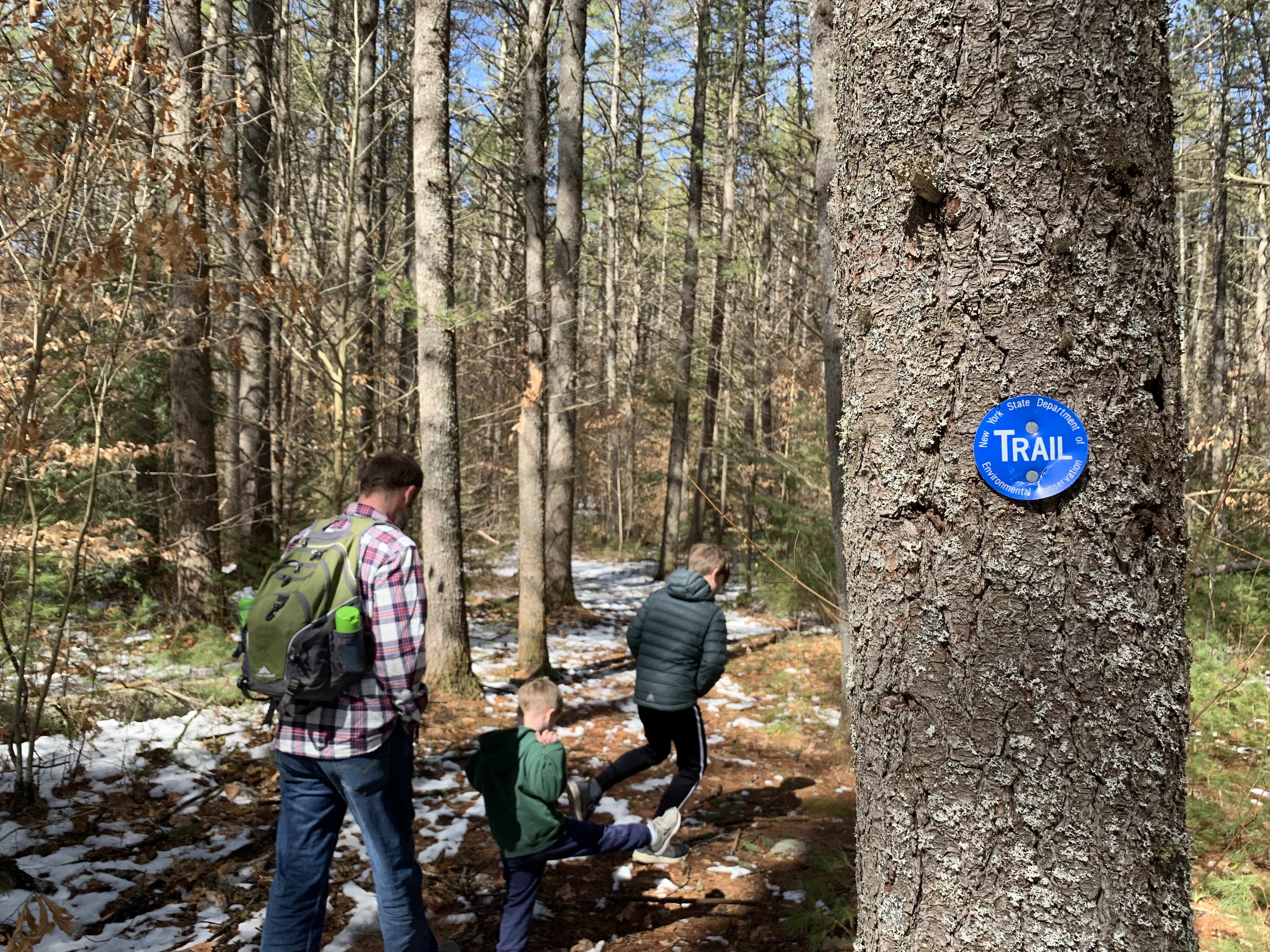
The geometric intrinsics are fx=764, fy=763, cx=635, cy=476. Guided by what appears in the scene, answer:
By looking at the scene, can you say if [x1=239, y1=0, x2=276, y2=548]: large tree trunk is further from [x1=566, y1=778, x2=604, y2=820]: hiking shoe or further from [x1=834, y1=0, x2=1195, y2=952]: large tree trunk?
[x1=834, y1=0, x2=1195, y2=952]: large tree trunk

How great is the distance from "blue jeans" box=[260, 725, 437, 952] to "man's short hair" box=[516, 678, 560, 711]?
0.60 metres

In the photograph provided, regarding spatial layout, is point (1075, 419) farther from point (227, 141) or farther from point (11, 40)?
point (227, 141)

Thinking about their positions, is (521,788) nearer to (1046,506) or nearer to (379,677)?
(379,677)

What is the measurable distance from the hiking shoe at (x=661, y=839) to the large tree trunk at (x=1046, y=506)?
3.15 metres

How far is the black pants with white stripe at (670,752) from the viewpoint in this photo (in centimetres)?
454

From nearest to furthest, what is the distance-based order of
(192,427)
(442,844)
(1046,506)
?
(1046,506) → (442,844) → (192,427)

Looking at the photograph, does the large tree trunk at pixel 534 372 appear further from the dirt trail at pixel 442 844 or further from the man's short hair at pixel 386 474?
the man's short hair at pixel 386 474

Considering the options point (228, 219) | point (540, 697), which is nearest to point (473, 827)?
point (540, 697)

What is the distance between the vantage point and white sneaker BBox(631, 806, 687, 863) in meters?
4.20

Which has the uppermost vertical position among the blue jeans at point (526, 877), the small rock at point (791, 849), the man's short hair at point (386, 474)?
the man's short hair at point (386, 474)

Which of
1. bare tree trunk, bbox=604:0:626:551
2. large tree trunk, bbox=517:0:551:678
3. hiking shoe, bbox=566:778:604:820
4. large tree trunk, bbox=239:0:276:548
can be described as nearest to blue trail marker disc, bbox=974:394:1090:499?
hiking shoe, bbox=566:778:604:820

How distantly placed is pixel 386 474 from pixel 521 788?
1.48m

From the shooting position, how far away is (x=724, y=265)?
16.6 meters

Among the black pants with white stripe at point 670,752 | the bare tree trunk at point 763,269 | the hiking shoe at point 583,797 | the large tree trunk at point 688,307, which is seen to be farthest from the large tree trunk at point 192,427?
the bare tree trunk at point 763,269
